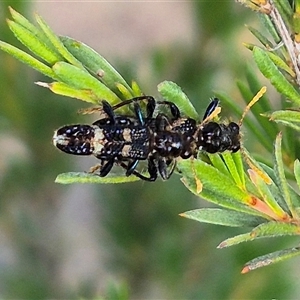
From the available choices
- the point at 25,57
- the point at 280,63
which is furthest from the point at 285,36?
the point at 25,57

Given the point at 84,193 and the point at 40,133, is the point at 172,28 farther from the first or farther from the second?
the point at 40,133

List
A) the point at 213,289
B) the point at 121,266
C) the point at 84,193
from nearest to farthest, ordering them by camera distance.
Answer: the point at 213,289, the point at 121,266, the point at 84,193

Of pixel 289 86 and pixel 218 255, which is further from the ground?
pixel 289 86

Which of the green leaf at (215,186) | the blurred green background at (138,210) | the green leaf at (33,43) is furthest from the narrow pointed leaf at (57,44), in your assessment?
the blurred green background at (138,210)

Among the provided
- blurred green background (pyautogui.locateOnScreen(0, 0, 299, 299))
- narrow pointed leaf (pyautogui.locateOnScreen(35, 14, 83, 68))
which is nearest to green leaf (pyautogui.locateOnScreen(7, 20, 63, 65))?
narrow pointed leaf (pyautogui.locateOnScreen(35, 14, 83, 68))

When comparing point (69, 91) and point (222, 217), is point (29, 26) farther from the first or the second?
point (222, 217)

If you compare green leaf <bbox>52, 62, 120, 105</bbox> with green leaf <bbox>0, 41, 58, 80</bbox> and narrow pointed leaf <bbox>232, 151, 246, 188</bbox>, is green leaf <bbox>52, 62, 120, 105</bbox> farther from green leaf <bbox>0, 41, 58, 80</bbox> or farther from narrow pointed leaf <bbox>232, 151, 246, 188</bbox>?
narrow pointed leaf <bbox>232, 151, 246, 188</bbox>

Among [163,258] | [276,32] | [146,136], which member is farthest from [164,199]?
[276,32]
